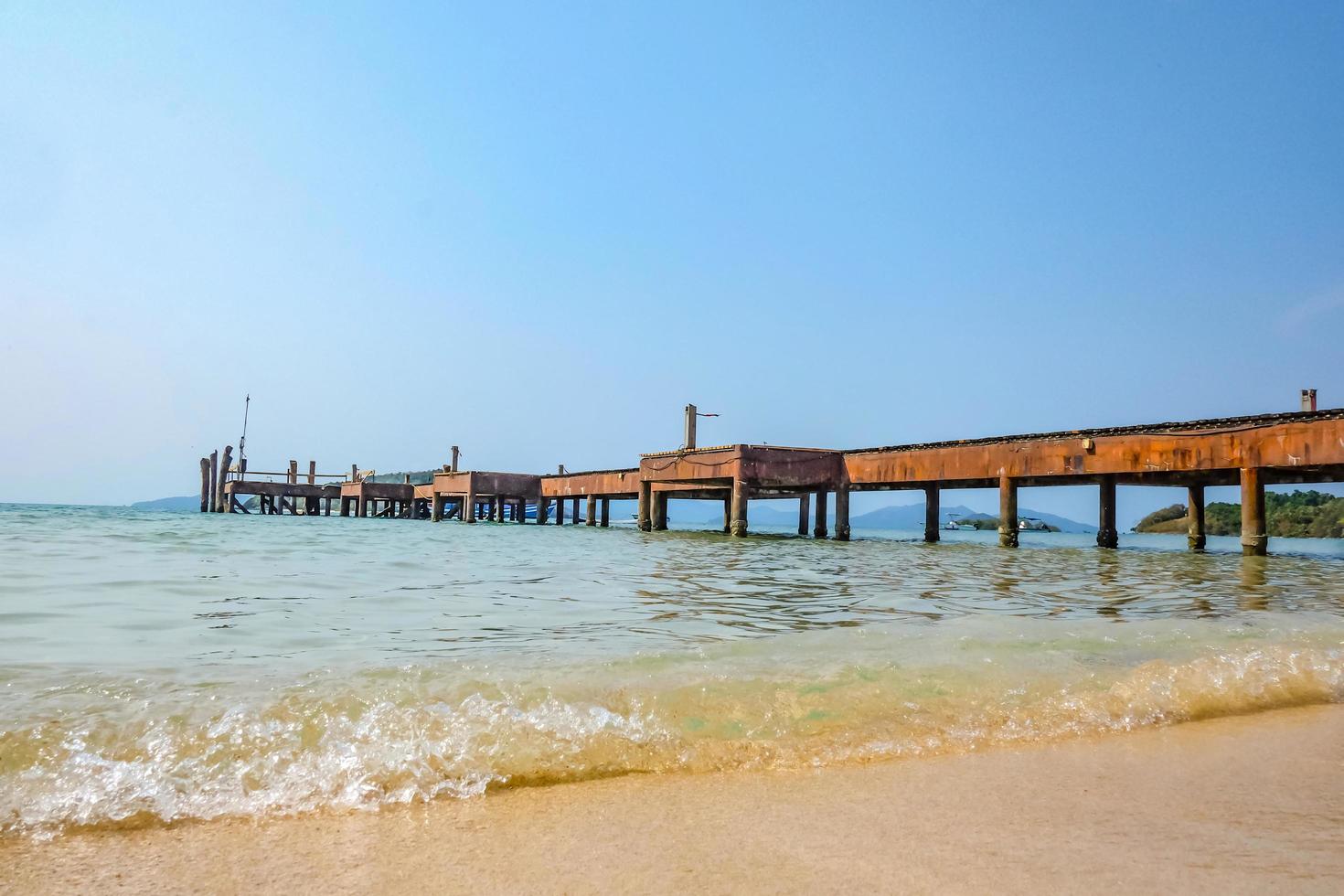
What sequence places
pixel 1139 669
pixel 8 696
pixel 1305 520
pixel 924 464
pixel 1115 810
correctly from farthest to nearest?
1. pixel 1305 520
2. pixel 924 464
3. pixel 1139 669
4. pixel 8 696
5. pixel 1115 810

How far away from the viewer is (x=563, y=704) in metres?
3.38

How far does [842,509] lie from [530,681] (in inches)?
994

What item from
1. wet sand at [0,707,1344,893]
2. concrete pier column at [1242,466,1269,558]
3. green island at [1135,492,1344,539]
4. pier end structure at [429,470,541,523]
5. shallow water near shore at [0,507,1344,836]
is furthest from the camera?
green island at [1135,492,1344,539]

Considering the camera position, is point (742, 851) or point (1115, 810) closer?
point (742, 851)

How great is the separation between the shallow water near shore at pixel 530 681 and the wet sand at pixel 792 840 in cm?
23

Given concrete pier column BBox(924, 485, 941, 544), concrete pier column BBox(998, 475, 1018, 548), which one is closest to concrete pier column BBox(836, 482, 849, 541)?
concrete pier column BBox(924, 485, 941, 544)

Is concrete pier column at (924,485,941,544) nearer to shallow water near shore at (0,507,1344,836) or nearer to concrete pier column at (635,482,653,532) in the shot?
concrete pier column at (635,482,653,532)

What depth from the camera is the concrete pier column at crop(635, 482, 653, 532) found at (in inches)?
1326

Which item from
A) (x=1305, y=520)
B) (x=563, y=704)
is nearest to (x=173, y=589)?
(x=563, y=704)

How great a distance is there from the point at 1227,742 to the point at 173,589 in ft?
27.4

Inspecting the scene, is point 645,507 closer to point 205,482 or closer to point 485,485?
point 485,485

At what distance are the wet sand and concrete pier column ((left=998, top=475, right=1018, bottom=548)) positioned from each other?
21.1 meters

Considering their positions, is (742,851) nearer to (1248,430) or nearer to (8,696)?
(8,696)

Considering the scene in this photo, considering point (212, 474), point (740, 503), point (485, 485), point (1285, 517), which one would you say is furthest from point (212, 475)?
point (1285, 517)
